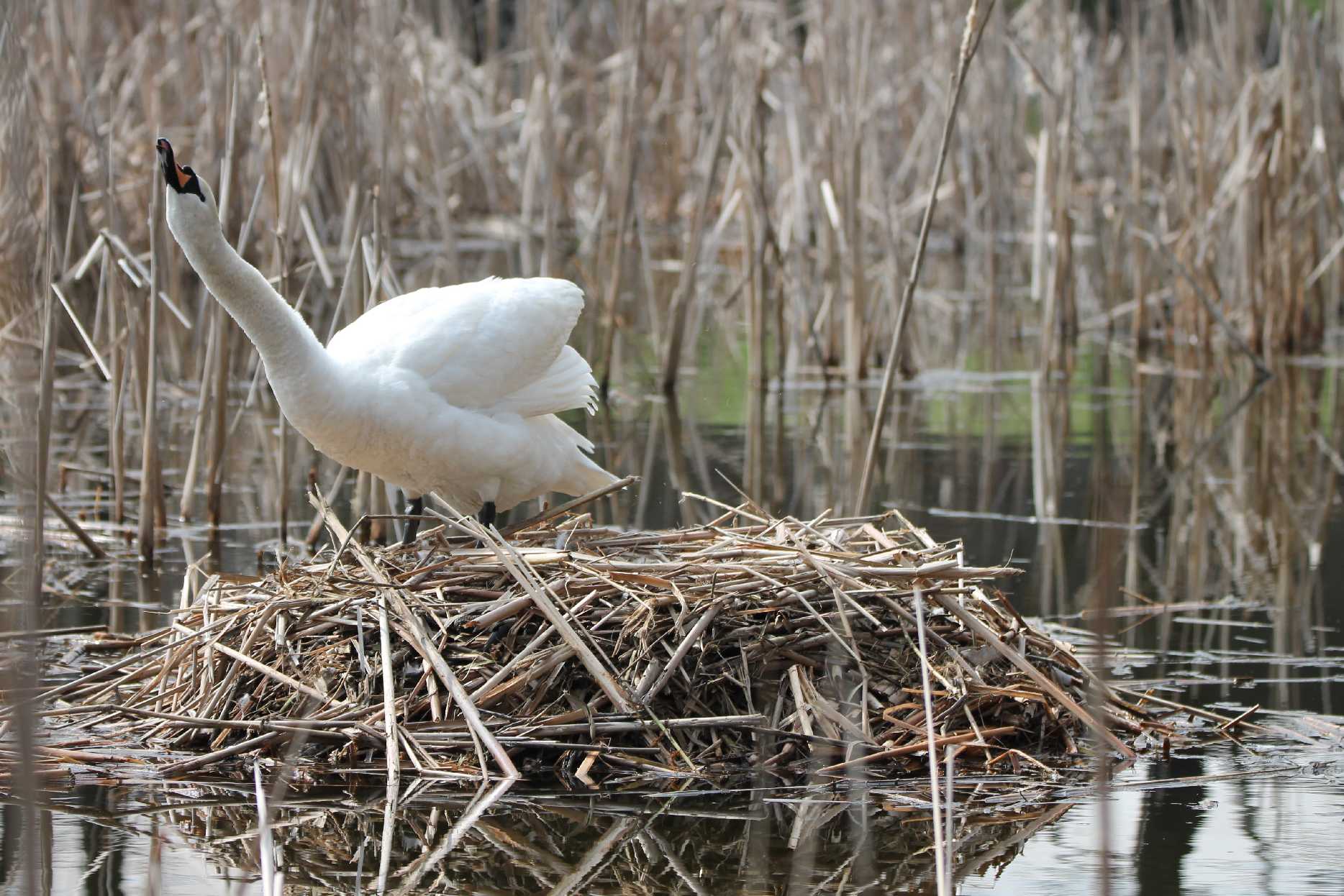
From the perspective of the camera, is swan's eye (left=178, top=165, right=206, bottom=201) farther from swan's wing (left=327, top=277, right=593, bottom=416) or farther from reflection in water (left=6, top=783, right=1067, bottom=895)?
reflection in water (left=6, top=783, right=1067, bottom=895)

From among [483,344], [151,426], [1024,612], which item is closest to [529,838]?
[483,344]

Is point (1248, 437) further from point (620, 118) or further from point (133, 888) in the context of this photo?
point (133, 888)

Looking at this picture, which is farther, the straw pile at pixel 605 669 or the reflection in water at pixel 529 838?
the straw pile at pixel 605 669

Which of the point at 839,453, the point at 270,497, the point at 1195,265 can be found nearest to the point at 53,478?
the point at 270,497

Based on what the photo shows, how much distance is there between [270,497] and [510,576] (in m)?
2.91

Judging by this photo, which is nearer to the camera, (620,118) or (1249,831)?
(1249,831)

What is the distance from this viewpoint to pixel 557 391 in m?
4.98

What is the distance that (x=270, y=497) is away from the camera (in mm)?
6914

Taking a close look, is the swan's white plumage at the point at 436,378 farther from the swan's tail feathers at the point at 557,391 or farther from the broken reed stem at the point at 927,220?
the broken reed stem at the point at 927,220

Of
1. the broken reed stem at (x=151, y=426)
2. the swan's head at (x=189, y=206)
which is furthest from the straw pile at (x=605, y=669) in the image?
the broken reed stem at (x=151, y=426)

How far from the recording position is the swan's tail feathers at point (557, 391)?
4.90m

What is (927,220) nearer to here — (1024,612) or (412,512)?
(1024,612)

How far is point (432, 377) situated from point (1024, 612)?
6.51 feet

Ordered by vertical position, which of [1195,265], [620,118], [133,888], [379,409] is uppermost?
[620,118]
